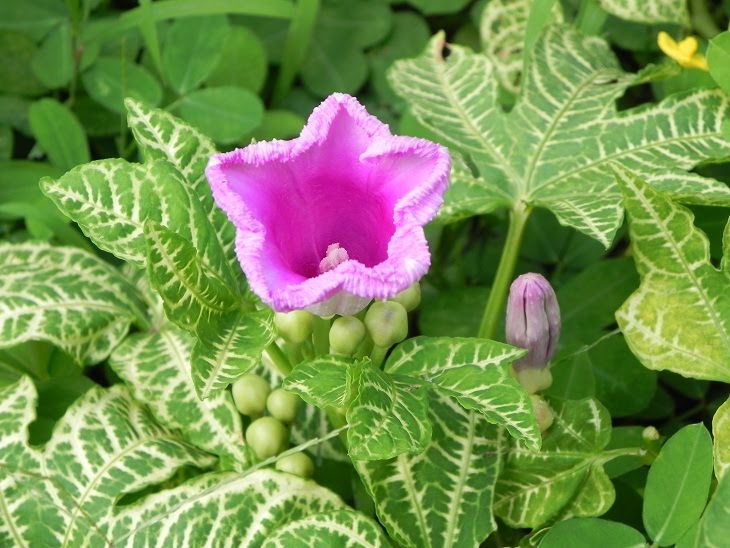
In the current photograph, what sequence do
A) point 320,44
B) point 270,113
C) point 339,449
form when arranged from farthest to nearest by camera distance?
point 320,44, point 270,113, point 339,449

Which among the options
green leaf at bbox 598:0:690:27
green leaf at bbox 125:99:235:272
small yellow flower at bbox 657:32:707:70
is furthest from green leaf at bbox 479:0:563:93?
green leaf at bbox 125:99:235:272

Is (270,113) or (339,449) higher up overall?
(270,113)

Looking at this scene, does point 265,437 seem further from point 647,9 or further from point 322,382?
point 647,9

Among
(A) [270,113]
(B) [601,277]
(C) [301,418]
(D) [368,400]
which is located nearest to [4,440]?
(C) [301,418]

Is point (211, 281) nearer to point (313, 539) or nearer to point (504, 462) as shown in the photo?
point (313, 539)

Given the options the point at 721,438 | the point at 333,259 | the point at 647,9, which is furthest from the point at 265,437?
the point at 647,9

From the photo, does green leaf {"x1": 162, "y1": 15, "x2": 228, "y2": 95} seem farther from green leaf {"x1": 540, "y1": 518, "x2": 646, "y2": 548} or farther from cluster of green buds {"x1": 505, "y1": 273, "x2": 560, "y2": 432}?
green leaf {"x1": 540, "y1": 518, "x2": 646, "y2": 548}

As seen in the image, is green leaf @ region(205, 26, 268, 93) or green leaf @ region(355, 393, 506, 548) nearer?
green leaf @ region(355, 393, 506, 548)

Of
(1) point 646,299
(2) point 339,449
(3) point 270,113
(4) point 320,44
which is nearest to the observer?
(1) point 646,299
